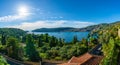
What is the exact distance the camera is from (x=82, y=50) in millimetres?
49188

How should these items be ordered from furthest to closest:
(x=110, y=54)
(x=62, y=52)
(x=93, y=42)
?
(x=93, y=42) < (x=62, y=52) < (x=110, y=54)

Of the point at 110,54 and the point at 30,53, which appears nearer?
the point at 110,54

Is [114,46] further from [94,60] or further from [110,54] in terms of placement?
[94,60]

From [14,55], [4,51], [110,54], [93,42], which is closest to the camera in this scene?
[110,54]

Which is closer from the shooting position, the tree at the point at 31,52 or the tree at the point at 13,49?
the tree at the point at 13,49

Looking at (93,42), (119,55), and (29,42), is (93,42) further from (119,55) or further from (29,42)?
(119,55)

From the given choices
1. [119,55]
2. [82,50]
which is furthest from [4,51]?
[119,55]

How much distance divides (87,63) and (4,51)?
91.5 ft

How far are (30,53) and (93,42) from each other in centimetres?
1999

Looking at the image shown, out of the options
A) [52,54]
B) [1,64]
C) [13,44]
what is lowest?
[52,54]

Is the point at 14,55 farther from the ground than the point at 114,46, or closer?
closer

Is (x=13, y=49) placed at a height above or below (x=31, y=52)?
above

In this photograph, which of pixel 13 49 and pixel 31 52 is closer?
pixel 13 49

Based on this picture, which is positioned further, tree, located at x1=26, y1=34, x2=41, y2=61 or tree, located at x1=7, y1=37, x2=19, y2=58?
tree, located at x1=26, y1=34, x2=41, y2=61
